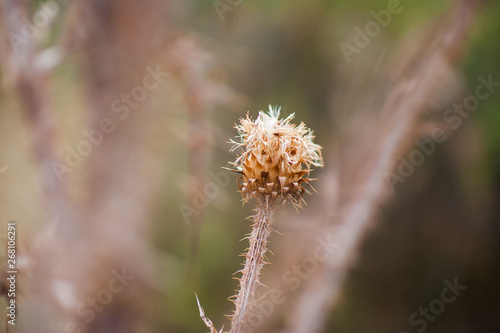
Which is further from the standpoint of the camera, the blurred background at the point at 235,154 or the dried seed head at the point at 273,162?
the blurred background at the point at 235,154

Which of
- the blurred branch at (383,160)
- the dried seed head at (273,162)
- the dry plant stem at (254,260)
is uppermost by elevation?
the blurred branch at (383,160)

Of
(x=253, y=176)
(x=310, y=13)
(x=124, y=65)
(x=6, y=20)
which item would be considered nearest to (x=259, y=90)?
(x=310, y=13)

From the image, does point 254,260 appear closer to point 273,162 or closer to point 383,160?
point 273,162

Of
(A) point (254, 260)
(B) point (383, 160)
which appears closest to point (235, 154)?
(B) point (383, 160)

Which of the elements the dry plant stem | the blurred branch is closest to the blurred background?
the blurred branch

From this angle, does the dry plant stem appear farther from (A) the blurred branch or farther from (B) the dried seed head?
(A) the blurred branch

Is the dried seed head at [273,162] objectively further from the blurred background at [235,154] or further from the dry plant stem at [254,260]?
the blurred background at [235,154]

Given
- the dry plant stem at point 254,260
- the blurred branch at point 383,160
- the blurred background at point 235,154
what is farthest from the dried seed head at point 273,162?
the blurred branch at point 383,160

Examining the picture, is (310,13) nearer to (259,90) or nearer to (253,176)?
(259,90)
